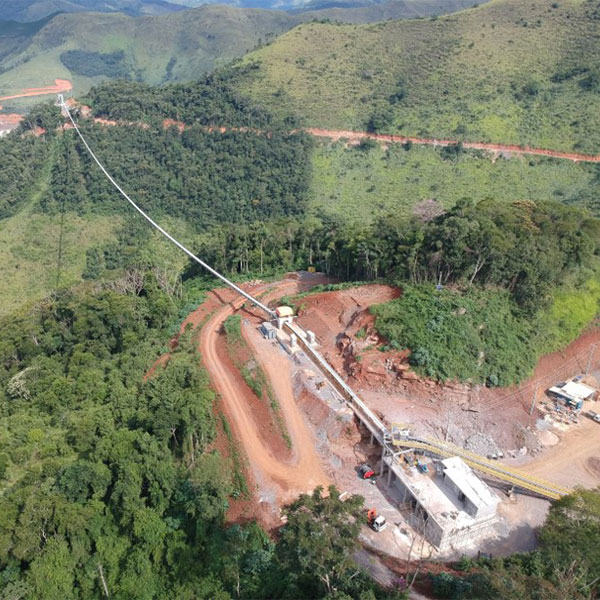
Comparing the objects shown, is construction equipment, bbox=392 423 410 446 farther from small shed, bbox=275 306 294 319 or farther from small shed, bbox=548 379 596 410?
small shed, bbox=275 306 294 319

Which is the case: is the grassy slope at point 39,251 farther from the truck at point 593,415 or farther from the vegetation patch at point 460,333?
the truck at point 593,415

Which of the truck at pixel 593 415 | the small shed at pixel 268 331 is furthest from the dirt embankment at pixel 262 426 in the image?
the truck at pixel 593 415

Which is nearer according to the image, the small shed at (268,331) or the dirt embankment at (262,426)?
the dirt embankment at (262,426)

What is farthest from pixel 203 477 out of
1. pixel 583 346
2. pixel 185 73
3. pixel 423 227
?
pixel 185 73

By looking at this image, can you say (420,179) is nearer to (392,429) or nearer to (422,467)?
(392,429)

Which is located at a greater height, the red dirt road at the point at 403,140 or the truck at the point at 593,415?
the red dirt road at the point at 403,140

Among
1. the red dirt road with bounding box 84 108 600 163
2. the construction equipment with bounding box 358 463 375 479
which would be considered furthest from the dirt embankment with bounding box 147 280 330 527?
the red dirt road with bounding box 84 108 600 163
